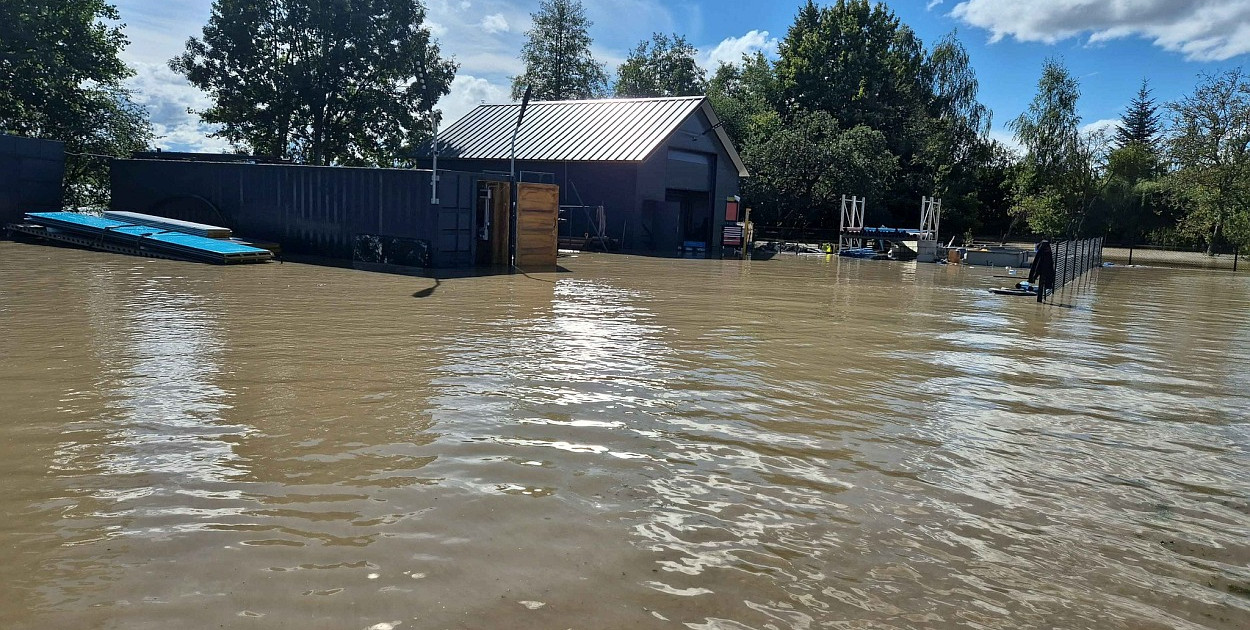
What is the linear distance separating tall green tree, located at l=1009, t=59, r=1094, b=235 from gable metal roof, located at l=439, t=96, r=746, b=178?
20589mm

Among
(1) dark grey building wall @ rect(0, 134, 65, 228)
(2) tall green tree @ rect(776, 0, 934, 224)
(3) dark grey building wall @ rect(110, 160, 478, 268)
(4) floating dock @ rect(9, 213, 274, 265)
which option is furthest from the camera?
(2) tall green tree @ rect(776, 0, 934, 224)

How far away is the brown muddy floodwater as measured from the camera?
12.6 feet

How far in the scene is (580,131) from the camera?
3641 cm

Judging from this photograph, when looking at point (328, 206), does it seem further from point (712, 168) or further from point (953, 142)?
point (953, 142)

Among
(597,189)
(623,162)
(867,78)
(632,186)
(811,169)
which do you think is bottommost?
(597,189)

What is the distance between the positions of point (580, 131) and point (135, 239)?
1917 cm

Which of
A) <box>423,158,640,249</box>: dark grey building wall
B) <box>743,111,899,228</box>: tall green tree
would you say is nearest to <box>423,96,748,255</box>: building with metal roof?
<box>423,158,640,249</box>: dark grey building wall

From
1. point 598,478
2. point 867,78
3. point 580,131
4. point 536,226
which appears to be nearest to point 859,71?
point 867,78

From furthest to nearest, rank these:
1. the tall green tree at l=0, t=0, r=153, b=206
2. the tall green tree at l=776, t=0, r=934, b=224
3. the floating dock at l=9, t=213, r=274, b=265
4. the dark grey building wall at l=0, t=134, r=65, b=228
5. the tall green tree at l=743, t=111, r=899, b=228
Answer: the tall green tree at l=776, t=0, r=934, b=224 → the tall green tree at l=743, t=111, r=899, b=228 → the tall green tree at l=0, t=0, r=153, b=206 → the dark grey building wall at l=0, t=134, r=65, b=228 → the floating dock at l=9, t=213, r=274, b=265

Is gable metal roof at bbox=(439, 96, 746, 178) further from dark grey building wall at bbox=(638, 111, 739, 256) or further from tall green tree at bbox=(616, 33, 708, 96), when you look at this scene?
tall green tree at bbox=(616, 33, 708, 96)

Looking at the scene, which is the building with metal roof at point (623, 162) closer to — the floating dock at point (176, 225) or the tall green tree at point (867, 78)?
the floating dock at point (176, 225)

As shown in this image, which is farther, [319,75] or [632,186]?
[319,75]

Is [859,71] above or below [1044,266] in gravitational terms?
above

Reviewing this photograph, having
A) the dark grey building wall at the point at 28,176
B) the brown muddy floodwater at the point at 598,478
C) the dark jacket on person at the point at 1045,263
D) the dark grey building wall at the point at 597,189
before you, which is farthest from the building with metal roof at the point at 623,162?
the brown muddy floodwater at the point at 598,478
